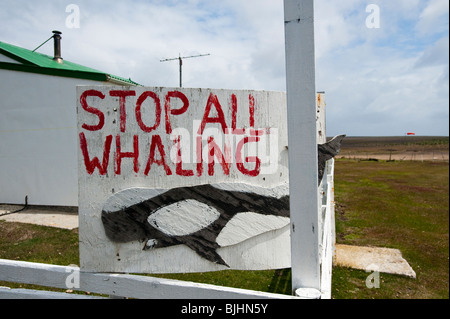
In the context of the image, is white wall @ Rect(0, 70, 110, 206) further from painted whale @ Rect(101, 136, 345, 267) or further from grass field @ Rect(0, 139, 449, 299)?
painted whale @ Rect(101, 136, 345, 267)

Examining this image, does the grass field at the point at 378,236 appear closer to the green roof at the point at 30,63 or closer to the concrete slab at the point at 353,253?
the concrete slab at the point at 353,253

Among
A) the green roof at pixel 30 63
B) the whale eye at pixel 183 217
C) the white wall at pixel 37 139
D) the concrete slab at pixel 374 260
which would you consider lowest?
the concrete slab at pixel 374 260

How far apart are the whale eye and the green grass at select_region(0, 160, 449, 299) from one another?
3.46 feet

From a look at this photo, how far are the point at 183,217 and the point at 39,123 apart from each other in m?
3.70

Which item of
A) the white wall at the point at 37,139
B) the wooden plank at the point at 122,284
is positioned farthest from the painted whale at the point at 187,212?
the white wall at the point at 37,139

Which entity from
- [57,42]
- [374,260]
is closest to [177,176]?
[57,42]

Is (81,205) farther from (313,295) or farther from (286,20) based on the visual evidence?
(286,20)

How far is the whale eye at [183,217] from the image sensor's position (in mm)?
1570

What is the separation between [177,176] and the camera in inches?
61.2

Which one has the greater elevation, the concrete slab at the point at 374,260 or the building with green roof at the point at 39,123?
the building with green roof at the point at 39,123

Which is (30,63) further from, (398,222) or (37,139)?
(398,222)

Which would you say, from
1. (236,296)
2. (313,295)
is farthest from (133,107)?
(313,295)
